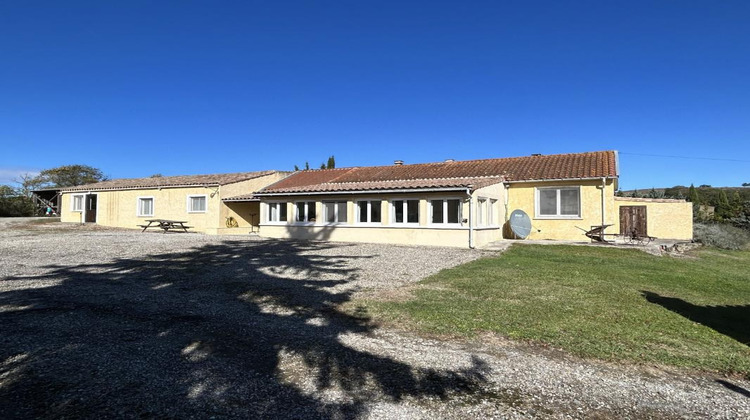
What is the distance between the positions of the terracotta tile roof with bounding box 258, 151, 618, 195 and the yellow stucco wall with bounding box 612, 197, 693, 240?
8.24 feet

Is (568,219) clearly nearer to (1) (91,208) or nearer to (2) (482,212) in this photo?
(2) (482,212)

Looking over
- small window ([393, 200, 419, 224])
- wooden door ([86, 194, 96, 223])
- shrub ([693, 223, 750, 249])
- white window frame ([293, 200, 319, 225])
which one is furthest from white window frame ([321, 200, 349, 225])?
wooden door ([86, 194, 96, 223])

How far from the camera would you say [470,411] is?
3227mm

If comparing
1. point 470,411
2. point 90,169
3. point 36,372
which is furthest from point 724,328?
point 90,169

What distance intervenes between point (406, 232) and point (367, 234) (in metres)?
1.85

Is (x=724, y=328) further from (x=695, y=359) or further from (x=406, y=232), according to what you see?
(x=406, y=232)

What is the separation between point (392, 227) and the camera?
17281 mm

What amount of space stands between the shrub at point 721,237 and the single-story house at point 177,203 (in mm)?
23070

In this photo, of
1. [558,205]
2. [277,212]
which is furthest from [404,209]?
[558,205]

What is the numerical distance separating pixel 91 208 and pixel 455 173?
81.5ft

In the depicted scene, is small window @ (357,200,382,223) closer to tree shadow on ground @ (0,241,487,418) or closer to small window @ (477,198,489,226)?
small window @ (477,198,489,226)

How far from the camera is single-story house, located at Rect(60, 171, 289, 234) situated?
939 inches

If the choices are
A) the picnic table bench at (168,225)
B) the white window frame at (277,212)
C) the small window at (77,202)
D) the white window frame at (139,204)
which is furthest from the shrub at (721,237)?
the small window at (77,202)

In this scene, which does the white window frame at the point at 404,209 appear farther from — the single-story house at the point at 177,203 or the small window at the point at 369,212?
the single-story house at the point at 177,203
